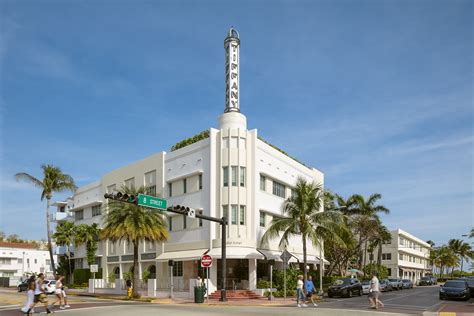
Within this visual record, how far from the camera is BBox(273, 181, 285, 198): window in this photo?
1734 inches

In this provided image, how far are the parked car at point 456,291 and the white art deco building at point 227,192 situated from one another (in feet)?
40.9

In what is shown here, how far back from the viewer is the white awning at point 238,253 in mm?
36812

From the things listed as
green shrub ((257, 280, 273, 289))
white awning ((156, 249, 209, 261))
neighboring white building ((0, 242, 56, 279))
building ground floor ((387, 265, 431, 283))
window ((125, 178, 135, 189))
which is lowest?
building ground floor ((387, 265, 431, 283))

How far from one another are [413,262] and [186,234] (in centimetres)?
7829

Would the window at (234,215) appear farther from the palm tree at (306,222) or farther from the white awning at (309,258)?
the white awning at (309,258)

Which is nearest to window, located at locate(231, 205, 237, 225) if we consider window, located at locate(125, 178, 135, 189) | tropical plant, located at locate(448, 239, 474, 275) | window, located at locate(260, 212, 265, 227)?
window, located at locate(260, 212, 265, 227)

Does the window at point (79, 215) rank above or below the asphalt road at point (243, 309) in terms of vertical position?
above

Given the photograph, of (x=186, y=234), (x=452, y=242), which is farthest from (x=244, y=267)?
(x=452, y=242)

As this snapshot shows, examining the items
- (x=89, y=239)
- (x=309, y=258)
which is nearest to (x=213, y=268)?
(x=309, y=258)

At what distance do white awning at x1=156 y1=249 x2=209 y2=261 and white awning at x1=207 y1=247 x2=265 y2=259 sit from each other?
1.13 m

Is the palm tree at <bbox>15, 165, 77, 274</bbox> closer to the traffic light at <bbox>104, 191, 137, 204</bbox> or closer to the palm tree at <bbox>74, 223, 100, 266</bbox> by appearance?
the palm tree at <bbox>74, 223, 100, 266</bbox>

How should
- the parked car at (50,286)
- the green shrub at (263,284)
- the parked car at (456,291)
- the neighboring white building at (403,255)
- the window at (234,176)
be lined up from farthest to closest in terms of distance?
1. the neighboring white building at (403,255)
2. the parked car at (50,286)
3. the window at (234,176)
4. the green shrub at (263,284)
5. the parked car at (456,291)

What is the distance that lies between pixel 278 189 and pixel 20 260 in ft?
247

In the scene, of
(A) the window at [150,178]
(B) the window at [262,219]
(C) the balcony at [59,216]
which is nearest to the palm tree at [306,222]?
(B) the window at [262,219]
